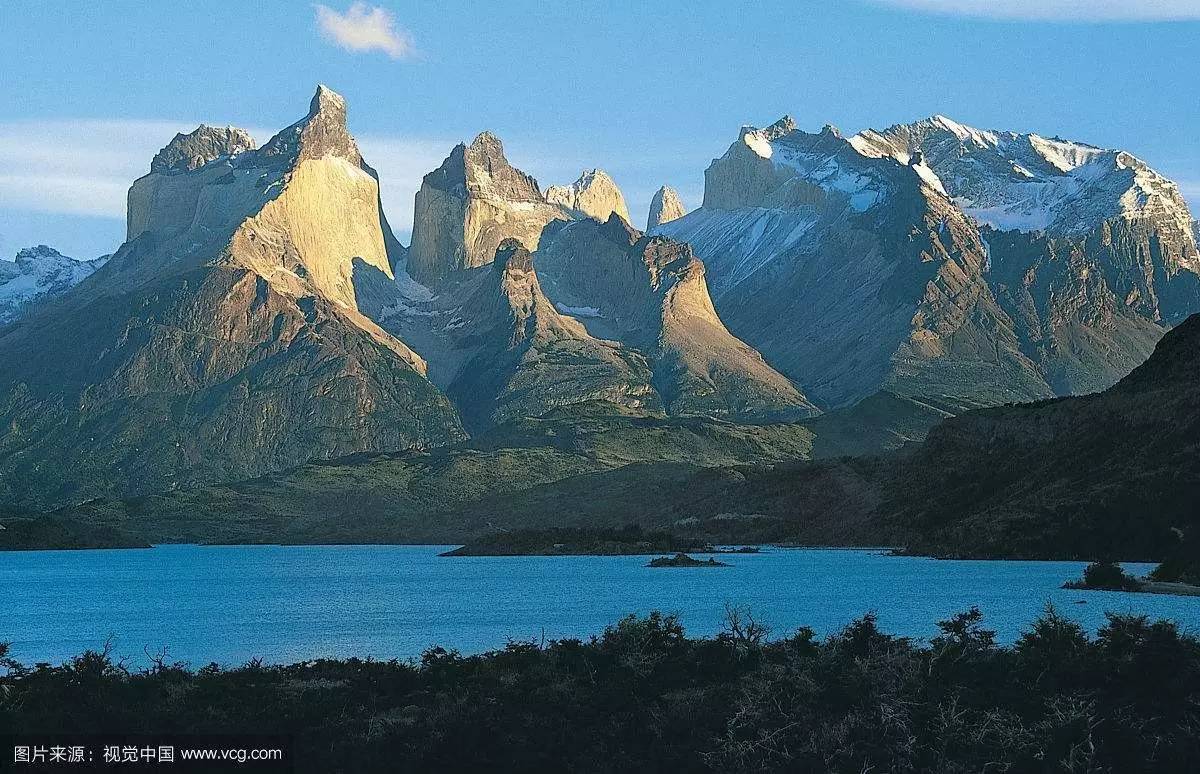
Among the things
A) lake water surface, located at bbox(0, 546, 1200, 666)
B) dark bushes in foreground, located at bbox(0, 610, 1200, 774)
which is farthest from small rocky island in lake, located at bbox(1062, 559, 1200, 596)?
dark bushes in foreground, located at bbox(0, 610, 1200, 774)

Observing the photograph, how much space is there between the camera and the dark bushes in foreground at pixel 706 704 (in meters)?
54.2

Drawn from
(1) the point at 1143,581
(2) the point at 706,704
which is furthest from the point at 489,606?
(2) the point at 706,704

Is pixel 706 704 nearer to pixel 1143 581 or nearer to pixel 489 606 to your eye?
pixel 1143 581

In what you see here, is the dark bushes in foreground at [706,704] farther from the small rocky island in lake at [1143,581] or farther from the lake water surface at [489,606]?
the small rocky island in lake at [1143,581]

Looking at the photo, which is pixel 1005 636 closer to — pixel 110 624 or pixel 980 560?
pixel 110 624

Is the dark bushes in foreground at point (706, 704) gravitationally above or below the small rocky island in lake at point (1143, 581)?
below

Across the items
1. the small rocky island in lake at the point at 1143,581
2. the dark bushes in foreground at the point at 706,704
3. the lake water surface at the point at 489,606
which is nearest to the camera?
the dark bushes in foreground at the point at 706,704

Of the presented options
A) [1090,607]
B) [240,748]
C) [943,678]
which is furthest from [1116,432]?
[240,748]

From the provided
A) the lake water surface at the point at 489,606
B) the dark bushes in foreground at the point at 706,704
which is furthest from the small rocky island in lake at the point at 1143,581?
the dark bushes in foreground at the point at 706,704

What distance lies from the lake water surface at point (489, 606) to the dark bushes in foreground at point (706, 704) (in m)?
21.4

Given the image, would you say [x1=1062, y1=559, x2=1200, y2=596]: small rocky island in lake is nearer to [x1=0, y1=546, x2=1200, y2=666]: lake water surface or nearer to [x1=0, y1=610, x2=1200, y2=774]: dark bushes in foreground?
[x1=0, y1=546, x2=1200, y2=666]: lake water surface

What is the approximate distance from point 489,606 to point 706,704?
79.4 meters

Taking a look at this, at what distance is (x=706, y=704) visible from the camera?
60344 millimetres

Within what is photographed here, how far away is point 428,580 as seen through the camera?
644ft
